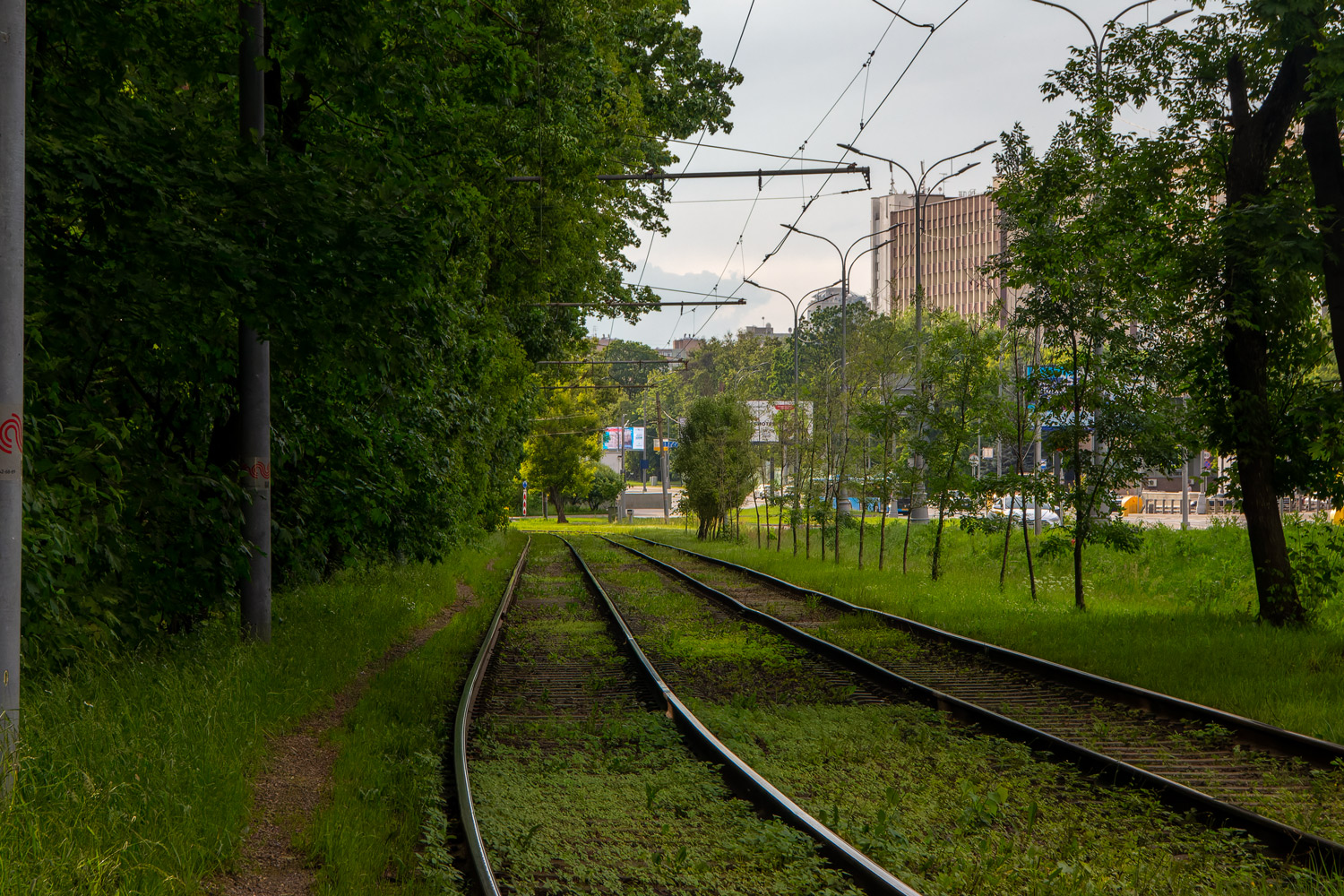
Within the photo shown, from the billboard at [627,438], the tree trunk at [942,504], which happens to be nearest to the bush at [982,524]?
the tree trunk at [942,504]

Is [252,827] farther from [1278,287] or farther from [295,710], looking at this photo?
[1278,287]

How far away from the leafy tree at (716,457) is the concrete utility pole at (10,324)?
118 ft

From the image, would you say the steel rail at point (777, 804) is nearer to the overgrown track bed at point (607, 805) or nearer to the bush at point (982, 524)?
the overgrown track bed at point (607, 805)

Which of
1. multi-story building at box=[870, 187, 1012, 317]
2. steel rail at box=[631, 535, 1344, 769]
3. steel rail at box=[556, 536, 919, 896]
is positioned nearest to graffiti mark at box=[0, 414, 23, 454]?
steel rail at box=[556, 536, 919, 896]

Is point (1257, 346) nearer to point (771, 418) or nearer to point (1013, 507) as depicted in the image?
point (1013, 507)

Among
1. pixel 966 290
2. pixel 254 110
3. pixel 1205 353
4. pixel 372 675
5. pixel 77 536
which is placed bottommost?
pixel 372 675

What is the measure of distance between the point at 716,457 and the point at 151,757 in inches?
1419

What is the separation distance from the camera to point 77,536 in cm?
758

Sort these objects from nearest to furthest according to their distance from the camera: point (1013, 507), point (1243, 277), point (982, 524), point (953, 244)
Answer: point (1243, 277), point (982, 524), point (1013, 507), point (953, 244)

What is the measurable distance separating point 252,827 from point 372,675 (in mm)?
5262

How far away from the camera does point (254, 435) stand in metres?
11.0

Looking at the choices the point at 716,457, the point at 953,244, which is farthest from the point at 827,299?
the point at 716,457

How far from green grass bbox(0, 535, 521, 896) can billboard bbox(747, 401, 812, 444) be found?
21313mm

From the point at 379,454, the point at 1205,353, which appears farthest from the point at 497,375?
the point at 1205,353
